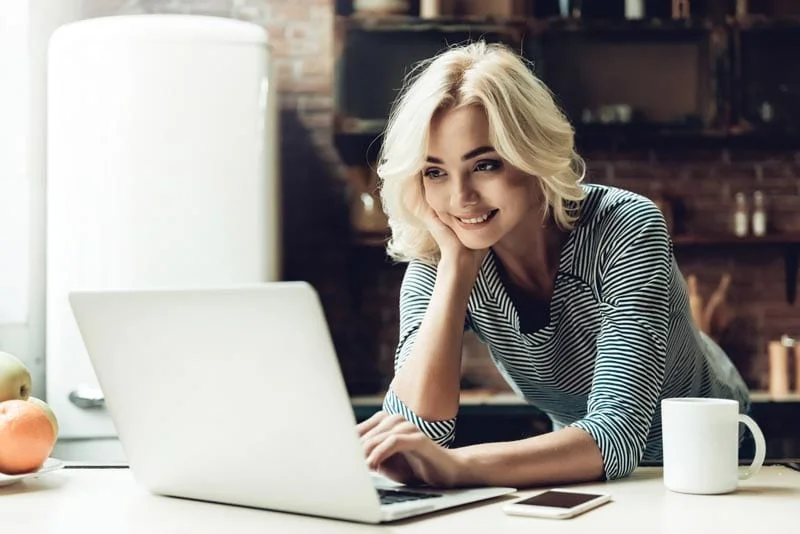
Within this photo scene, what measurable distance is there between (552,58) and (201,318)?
2724 millimetres

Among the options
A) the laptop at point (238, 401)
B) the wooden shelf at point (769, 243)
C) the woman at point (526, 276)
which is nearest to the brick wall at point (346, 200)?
the wooden shelf at point (769, 243)

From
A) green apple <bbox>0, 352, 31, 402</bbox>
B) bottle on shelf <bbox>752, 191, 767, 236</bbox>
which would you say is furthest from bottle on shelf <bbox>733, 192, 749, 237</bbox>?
green apple <bbox>0, 352, 31, 402</bbox>

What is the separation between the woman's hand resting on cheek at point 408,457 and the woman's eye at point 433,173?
1.56 ft

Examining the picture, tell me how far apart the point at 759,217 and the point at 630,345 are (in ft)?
8.31

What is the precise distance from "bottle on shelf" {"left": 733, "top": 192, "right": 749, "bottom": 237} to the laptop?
277cm

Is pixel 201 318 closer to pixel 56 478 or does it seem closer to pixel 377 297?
pixel 56 478

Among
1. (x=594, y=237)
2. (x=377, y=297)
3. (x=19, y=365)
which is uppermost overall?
(x=594, y=237)

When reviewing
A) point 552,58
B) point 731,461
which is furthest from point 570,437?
point 552,58

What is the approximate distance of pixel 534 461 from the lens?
3.96ft

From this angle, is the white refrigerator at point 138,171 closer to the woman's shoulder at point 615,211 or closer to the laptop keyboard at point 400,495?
the woman's shoulder at point 615,211

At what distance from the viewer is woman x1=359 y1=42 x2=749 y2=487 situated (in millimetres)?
1332

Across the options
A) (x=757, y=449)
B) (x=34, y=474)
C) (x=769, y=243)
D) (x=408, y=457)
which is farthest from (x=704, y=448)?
(x=769, y=243)

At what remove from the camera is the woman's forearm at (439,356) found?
4.89 ft

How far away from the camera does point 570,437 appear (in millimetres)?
1255
